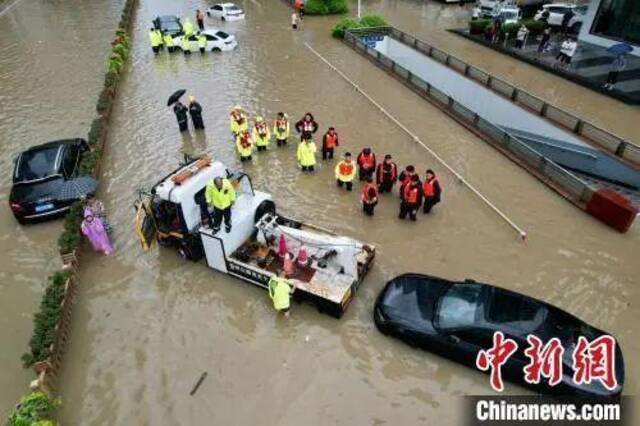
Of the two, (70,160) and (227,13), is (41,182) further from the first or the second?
(227,13)

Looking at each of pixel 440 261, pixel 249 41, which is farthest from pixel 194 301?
pixel 249 41

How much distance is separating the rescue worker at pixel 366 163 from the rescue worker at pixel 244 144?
3.88 m

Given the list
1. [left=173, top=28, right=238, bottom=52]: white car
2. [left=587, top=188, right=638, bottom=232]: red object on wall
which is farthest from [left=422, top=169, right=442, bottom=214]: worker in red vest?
[left=173, top=28, right=238, bottom=52]: white car

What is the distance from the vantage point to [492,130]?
15914 millimetres

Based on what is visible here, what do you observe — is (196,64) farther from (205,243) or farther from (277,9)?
(205,243)

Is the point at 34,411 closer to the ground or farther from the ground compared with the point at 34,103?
farther from the ground

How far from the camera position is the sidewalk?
18531 millimetres

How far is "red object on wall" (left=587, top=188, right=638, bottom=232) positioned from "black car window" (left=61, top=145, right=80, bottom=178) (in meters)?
14.9

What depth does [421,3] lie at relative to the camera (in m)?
37.0

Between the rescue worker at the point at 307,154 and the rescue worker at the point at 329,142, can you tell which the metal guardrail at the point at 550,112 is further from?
the rescue worker at the point at 307,154

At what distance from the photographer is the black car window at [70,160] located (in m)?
13.3

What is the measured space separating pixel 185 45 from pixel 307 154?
49.0 feet

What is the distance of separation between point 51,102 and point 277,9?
20839mm

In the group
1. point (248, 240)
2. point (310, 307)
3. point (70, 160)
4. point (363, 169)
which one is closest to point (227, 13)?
point (70, 160)
